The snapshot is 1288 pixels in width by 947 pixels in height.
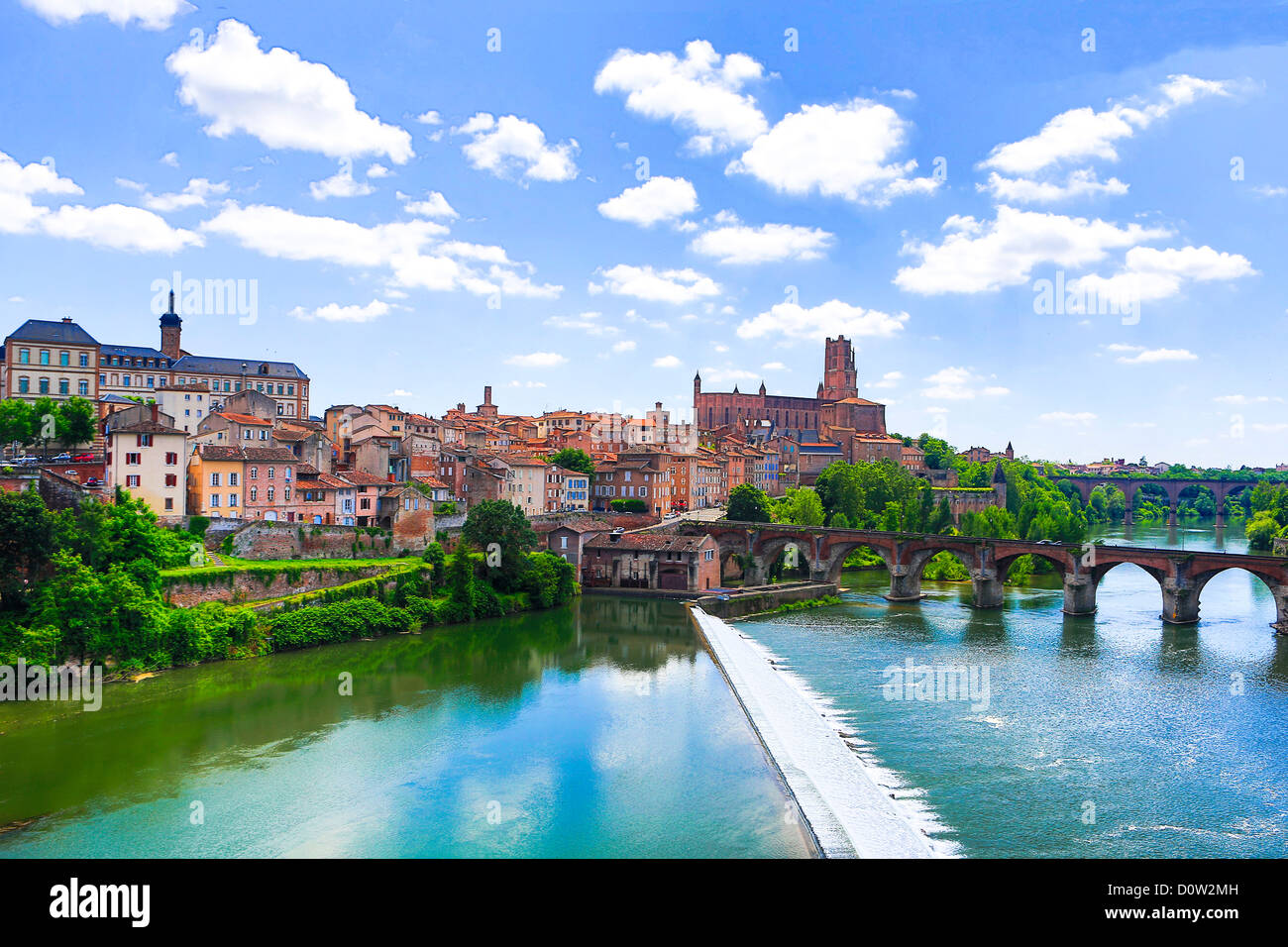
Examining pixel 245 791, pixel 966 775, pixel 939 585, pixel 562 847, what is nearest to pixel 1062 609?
pixel 939 585

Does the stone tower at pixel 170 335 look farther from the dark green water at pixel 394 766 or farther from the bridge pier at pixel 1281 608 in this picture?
the bridge pier at pixel 1281 608

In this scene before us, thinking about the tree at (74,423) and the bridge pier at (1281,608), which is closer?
the bridge pier at (1281,608)

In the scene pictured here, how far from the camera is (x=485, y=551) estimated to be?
3359cm

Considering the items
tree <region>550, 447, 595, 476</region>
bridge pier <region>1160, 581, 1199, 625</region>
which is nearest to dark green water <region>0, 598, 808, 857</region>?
bridge pier <region>1160, 581, 1199, 625</region>

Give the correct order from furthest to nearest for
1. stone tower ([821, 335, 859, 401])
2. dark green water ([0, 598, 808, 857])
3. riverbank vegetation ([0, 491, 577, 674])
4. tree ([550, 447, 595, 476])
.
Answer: stone tower ([821, 335, 859, 401])
tree ([550, 447, 595, 476])
riverbank vegetation ([0, 491, 577, 674])
dark green water ([0, 598, 808, 857])

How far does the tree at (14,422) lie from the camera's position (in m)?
32.5

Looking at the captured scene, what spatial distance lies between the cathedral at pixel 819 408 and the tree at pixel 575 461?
37491mm

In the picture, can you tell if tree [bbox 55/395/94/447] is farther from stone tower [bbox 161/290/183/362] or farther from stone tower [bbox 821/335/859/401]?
stone tower [bbox 821/335/859/401]

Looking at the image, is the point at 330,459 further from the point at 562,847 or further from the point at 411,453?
the point at 562,847

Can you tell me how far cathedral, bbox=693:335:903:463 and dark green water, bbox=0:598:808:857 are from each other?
230 feet

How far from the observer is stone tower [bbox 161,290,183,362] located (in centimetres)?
4875

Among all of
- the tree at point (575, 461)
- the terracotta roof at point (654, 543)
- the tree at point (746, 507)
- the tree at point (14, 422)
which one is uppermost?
the tree at point (14, 422)

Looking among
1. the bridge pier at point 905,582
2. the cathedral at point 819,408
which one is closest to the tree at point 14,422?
the bridge pier at point 905,582
